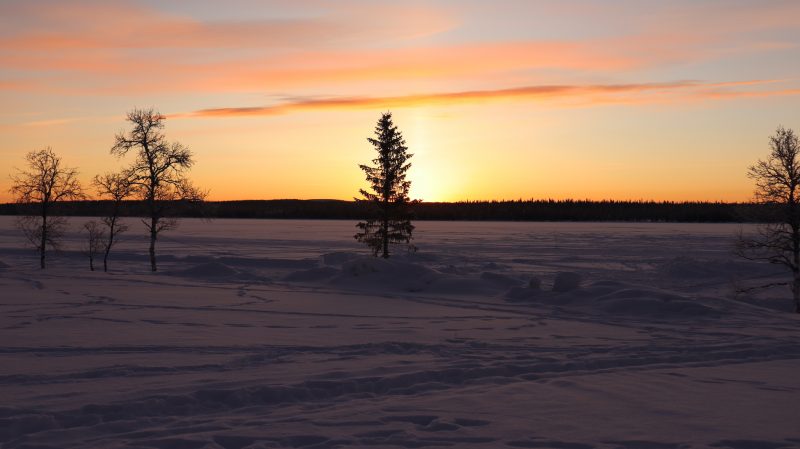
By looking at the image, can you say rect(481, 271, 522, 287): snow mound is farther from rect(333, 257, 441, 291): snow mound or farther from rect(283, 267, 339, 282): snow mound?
rect(283, 267, 339, 282): snow mound

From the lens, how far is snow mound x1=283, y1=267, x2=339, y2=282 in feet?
106

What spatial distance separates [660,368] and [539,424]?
4581 mm

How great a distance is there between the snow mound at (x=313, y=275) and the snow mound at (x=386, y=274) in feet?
3.64

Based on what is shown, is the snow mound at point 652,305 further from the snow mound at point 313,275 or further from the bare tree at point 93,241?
the bare tree at point 93,241

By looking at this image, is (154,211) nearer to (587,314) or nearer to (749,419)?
(587,314)

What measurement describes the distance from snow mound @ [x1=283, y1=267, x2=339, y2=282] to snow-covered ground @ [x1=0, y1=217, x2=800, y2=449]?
5821 millimetres

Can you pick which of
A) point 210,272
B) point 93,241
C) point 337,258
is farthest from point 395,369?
point 93,241

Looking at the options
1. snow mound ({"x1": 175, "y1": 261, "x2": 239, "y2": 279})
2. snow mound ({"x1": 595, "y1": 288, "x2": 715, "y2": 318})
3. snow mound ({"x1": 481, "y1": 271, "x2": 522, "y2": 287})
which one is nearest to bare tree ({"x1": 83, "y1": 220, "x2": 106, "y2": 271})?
snow mound ({"x1": 175, "y1": 261, "x2": 239, "y2": 279})

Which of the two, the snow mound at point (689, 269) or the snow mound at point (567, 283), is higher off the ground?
the snow mound at point (567, 283)

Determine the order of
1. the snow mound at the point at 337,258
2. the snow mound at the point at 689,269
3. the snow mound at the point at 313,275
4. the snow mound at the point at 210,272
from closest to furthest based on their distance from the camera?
the snow mound at the point at 313,275 → the snow mound at the point at 210,272 → the snow mound at the point at 689,269 → the snow mound at the point at 337,258

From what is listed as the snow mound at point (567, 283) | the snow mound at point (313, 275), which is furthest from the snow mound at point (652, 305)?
the snow mound at point (313, 275)

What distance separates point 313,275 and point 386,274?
4033 mm

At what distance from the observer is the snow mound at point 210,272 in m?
34.1

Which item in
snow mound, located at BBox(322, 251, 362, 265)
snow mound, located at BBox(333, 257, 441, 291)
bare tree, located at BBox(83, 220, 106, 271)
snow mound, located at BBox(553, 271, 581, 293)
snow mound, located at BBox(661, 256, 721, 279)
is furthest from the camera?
bare tree, located at BBox(83, 220, 106, 271)
